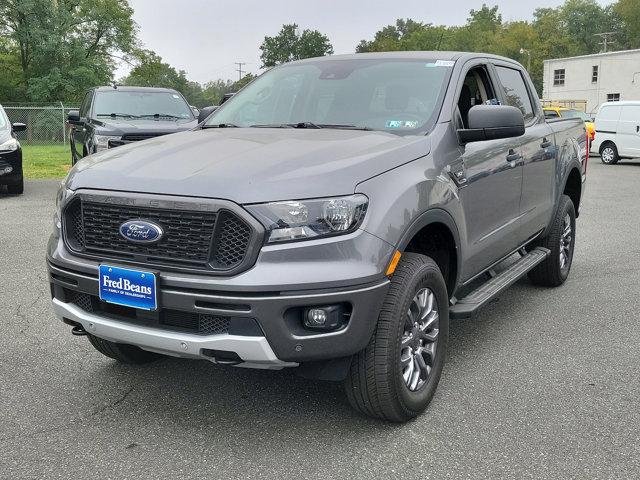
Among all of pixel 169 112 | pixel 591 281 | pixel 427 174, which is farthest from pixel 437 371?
pixel 169 112

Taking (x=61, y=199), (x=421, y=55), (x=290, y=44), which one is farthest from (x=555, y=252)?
(x=290, y=44)

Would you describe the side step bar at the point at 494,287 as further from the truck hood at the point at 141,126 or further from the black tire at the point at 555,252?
the truck hood at the point at 141,126

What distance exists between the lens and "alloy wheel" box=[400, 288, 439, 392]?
10.5 ft

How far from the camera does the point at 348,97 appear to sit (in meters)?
4.09

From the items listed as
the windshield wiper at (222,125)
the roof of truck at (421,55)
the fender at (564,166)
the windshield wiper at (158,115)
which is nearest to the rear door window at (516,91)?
the roof of truck at (421,55)

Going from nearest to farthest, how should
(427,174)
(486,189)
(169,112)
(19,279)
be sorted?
(427,174) → (486,189) → (19,279) → (169,112)

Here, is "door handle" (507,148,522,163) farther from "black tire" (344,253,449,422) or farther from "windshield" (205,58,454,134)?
"black tire" (344,253,449,422)

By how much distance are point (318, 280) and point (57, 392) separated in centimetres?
180

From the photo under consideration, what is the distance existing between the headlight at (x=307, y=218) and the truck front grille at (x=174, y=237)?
0.29 ft

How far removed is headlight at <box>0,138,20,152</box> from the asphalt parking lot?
7376mm

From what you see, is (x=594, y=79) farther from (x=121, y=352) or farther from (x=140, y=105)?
(x=121, y=352)

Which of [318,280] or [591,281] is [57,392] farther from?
[591,281]

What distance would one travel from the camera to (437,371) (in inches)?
136

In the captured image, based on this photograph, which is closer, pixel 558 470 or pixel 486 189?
pixel 558 470
